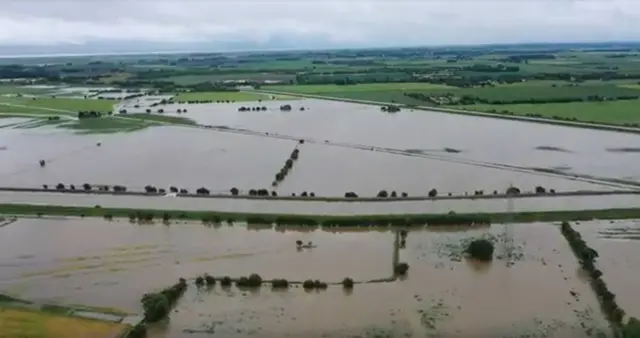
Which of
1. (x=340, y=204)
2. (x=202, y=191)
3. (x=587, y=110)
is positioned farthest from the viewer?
(x=587, y=110)

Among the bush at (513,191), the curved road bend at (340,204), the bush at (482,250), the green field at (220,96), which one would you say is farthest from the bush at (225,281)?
the green field at (220,96)

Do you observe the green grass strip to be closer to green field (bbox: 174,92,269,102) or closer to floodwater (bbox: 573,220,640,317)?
floodwater (bbox: 573,220,640,317)

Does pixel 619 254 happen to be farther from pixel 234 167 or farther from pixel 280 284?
pixel 234 167

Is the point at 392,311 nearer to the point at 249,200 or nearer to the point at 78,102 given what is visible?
the point at 249,200

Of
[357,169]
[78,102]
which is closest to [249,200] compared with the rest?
[357,169]

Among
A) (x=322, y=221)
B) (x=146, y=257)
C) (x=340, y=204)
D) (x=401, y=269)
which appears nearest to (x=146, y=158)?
(x=340, y=204)

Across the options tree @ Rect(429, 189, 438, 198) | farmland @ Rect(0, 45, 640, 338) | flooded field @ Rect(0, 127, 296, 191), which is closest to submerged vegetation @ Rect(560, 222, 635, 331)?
farmland @ Rect(0, 45, 640, 338)
